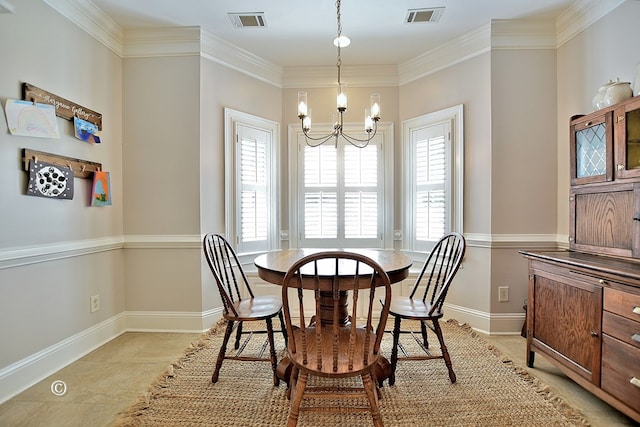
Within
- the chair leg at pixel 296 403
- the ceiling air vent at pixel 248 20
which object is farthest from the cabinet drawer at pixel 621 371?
the ceiling air vent at pixel 248 20

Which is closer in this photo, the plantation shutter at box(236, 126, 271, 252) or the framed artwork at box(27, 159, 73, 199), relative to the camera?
the framed artwork at box(27, 159, 73, 199)

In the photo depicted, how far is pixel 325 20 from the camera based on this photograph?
2.78 m

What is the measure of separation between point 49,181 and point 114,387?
4.64 feet

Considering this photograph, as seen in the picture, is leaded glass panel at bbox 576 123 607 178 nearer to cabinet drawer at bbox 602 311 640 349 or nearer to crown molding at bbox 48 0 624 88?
cabinet drawer at bbox 602 311 640 349

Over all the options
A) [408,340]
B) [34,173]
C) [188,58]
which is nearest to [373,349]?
[408,340]

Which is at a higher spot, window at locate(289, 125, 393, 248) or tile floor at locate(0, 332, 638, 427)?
window at locate(289, 125, 393, 248)

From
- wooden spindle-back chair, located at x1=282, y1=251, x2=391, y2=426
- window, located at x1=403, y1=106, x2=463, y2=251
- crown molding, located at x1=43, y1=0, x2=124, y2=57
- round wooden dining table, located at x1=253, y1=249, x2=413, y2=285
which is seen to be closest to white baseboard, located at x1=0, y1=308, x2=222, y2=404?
round wooden dining table, located at x1=253, y1=249, x2=413, y2=285

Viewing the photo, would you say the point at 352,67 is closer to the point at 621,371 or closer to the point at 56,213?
the point at 56,213

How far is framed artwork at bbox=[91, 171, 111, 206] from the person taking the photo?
8.60ft

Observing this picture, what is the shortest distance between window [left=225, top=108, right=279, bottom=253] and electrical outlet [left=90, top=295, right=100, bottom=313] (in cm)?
115

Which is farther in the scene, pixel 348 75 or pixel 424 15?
pixel 348 75

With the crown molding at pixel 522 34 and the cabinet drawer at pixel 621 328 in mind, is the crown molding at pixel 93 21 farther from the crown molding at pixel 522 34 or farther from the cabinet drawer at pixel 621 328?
the cabinet drawer at pixel 621 328

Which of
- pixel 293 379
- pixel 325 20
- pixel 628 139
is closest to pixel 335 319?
pixel 293 379

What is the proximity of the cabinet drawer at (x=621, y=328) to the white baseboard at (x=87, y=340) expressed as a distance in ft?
9.36
